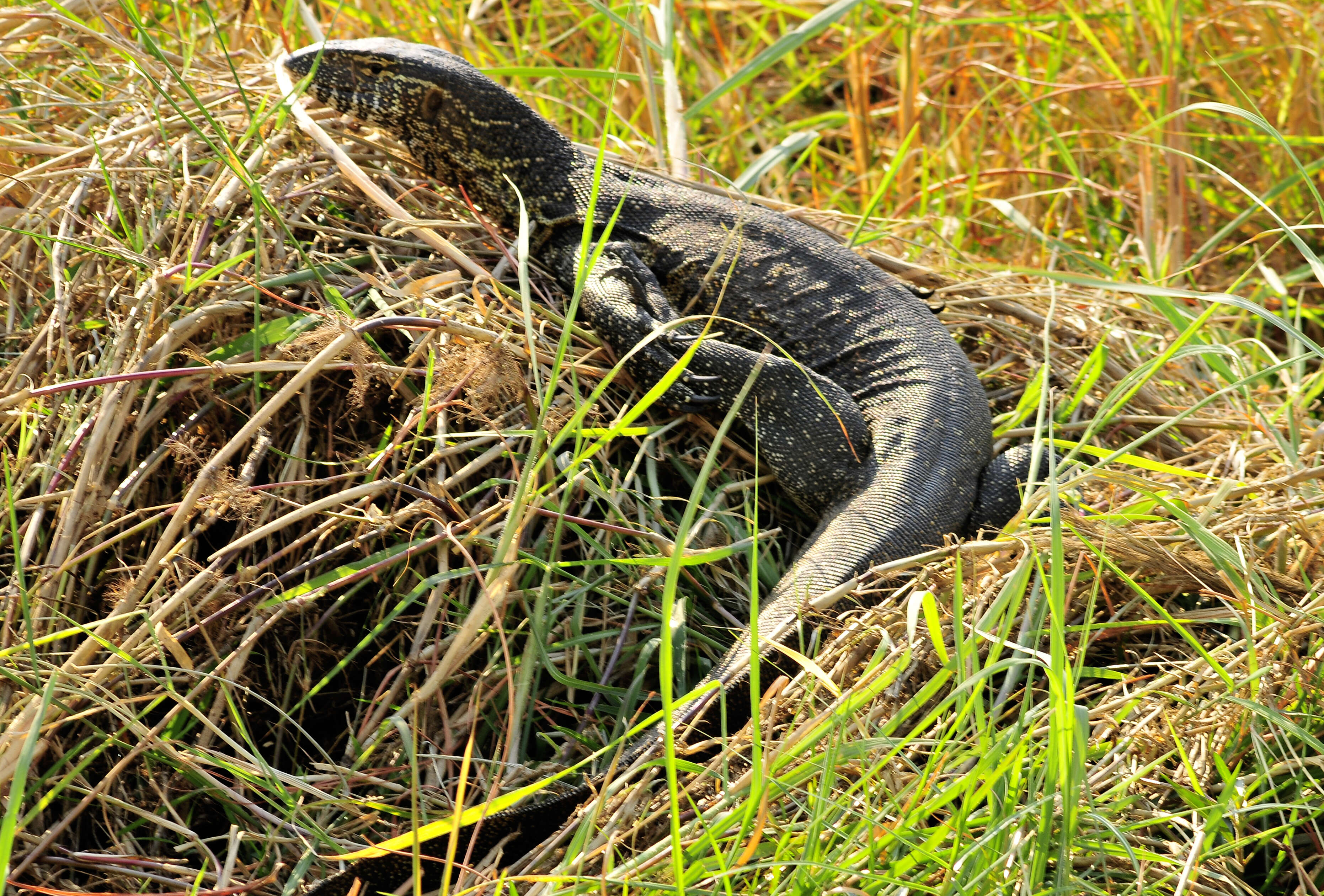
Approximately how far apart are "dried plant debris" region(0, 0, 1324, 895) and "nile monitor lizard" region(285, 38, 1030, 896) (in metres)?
0.14

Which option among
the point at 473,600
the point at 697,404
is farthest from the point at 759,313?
the point at 473,600

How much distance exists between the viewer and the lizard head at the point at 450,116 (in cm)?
329

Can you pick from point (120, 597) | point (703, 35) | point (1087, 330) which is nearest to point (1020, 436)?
point (1087, 330)

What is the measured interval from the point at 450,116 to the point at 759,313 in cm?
111

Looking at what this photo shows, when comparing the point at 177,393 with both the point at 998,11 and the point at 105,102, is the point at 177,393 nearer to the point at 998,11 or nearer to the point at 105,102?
the point at 105,102

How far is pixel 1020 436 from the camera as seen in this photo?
3.25 m

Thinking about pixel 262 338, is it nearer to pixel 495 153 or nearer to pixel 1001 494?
pixel 495 153

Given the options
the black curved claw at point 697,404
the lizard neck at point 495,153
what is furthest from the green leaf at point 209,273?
the black curved claw at point 697,404

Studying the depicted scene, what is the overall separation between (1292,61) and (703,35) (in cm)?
259

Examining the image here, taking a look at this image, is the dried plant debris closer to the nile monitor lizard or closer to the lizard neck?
the nile monitor lizard

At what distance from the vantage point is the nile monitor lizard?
2.99 metres

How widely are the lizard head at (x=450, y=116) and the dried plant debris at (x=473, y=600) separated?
0.79 feet

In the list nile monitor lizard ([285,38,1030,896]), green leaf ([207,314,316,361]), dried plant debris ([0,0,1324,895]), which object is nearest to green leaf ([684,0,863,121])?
nile monitor lizard ([285,38,1030,896])

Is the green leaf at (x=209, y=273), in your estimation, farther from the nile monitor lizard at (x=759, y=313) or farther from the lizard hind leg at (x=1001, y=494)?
the lizard hind leg at (x=1001, y=494)
